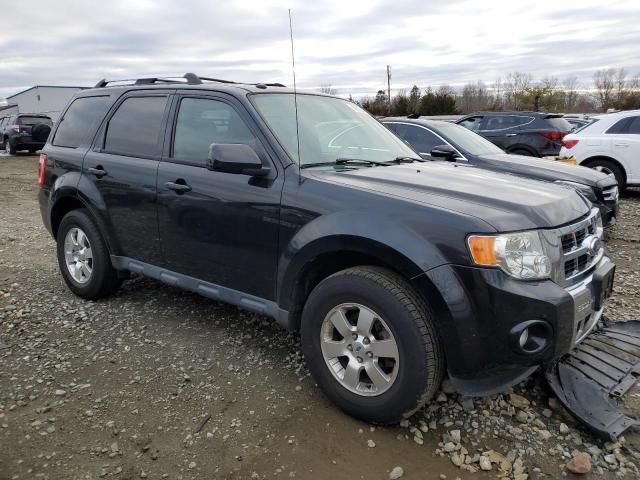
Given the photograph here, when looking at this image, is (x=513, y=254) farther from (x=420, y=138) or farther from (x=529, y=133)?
(x=529, y=133)

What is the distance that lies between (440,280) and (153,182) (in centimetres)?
231

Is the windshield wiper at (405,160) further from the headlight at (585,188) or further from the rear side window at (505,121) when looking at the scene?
the rear side window at (505,121)

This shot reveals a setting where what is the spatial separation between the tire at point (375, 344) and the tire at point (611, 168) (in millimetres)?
8488

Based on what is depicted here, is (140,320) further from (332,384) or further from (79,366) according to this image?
(332,384)

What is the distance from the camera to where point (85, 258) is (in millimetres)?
4613

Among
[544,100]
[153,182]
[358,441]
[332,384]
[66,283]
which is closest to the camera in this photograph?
[358,441]

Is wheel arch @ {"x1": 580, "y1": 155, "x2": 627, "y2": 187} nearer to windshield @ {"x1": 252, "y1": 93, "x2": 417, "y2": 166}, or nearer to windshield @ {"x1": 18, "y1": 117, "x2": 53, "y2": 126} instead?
windshield @ {"x1": 252, "y1": 93, "x2": 417, "y2": 166}

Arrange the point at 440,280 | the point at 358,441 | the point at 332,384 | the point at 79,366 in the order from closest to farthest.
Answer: the point at 440,280 < the point at 358,441 < the point at 332,384 < the point at 79,366

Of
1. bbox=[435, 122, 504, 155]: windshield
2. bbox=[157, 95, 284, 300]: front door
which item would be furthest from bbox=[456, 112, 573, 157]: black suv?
bbox=[157, 95, 284, 300]: front door

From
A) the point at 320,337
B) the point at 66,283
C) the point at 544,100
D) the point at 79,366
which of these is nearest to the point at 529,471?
the point at 320,337

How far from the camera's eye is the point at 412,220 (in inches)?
104

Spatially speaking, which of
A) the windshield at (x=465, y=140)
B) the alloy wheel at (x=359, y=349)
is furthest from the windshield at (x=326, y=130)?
the windshield at (x=465, y=140)

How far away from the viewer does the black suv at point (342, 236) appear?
98.3 inches

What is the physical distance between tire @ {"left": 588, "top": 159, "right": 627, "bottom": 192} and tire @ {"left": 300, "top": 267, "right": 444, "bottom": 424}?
8.49m
